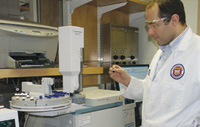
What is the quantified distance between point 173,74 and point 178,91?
0.34ft

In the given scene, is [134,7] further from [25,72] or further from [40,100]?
[40,100]

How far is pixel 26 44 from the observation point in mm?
1314

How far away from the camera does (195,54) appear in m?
1.14

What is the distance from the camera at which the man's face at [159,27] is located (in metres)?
1.20

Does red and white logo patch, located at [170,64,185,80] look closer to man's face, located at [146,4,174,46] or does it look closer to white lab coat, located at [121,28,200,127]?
white lab coat, located at [121,28,200,127]

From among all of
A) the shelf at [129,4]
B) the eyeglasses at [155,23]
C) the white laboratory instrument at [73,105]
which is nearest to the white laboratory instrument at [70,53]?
the white laboratory instrument at [73,105]

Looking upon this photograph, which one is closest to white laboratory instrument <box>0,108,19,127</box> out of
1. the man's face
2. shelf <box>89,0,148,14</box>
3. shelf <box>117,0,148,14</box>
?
the man's face

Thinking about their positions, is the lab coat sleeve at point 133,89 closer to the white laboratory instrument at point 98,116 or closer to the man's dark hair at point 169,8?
the white laboratory instrument at point 98,116

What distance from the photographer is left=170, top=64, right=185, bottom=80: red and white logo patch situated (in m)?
1.15

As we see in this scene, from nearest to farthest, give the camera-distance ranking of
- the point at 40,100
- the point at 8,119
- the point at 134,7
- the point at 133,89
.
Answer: the point at 8,119, the point at 40,100, the point at 133,89, the point at 134,7

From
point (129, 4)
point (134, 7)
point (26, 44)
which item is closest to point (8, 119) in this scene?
point (26, 44)

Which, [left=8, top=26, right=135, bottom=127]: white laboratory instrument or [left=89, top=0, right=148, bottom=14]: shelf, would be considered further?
[left=89, top=0, right=148, bottom=14]: shelf

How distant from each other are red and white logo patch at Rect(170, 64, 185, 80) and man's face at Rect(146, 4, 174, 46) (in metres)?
0.17

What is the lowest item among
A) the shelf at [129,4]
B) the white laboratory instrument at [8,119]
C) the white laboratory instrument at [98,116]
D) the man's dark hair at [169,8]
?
the white laboratory instrument at [98,116]
